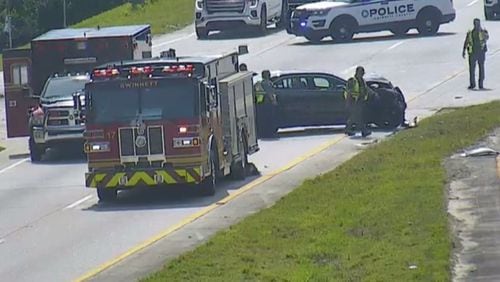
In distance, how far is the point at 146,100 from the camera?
2436 centimetres

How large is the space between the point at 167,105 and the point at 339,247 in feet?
25.5

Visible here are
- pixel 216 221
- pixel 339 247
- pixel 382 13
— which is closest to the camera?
pixel 339 247

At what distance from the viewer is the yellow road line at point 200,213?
18.0 meters

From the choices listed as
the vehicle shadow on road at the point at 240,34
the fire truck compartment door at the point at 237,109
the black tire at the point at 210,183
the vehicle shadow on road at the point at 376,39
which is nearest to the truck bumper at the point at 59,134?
the fire truck compartment door at the point at 237,109

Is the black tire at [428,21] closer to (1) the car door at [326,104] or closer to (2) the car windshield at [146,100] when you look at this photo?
(1) the car door at [326,104]

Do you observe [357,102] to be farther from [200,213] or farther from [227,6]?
[227,6]

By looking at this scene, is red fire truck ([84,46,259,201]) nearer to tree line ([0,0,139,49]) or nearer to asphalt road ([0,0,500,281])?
asphalt road ([0,0,500,281])

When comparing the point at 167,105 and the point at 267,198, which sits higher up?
the point at 167,105

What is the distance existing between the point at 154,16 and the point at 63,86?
1153 inches

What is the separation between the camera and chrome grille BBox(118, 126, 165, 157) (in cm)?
2417

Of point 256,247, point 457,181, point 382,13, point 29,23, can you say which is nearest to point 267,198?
point 457,181

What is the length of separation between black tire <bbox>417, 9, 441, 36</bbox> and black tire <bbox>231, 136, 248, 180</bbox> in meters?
23.6

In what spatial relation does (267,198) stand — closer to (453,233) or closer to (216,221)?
(216,221)

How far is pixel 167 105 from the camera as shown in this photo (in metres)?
24.3
